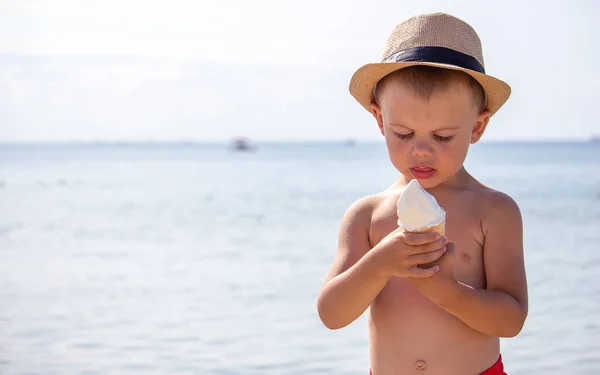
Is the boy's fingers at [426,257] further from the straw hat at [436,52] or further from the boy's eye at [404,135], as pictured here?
the straw hat at [436,52]

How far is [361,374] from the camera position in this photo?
16.8 feet

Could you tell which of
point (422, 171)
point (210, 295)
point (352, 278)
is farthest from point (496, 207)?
point (210, 295)

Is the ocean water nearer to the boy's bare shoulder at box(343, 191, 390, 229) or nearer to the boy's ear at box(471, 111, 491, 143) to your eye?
the boy's bare shoulder at box(343, 191, 390, 229)

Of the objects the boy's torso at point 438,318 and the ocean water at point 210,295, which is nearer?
the boy's torso at point 438,318

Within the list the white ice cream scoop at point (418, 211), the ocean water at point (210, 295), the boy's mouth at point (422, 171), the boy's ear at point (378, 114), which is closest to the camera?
the white ice cream scoop at point (418, 211)

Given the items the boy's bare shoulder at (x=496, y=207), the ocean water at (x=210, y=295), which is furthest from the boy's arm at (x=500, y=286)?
the ocean water at (x=210, y=295)

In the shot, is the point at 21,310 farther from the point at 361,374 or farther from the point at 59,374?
the point at 361,374

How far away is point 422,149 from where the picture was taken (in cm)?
219

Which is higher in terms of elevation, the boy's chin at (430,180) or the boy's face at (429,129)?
the boy's face at (429,129)

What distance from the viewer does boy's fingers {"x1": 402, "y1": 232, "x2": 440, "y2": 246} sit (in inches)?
77.0

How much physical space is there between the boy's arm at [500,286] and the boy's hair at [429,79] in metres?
0.32

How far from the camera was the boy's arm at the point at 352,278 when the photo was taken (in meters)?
2.13

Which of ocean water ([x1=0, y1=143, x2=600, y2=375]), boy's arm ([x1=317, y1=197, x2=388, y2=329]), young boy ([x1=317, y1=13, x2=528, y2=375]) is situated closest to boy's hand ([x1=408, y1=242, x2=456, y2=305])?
young boy ([x1=317, y1=13, x2=528, y2=375])

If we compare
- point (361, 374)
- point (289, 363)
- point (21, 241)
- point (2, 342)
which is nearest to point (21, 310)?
point (2, 342)
